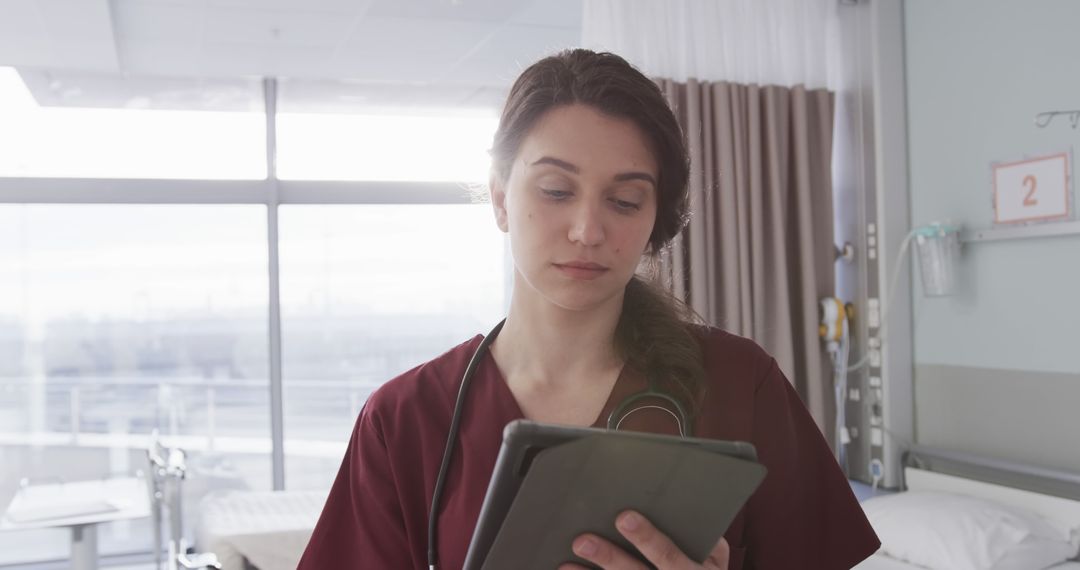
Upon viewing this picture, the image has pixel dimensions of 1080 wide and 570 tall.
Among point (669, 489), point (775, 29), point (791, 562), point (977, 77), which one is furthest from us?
point (775, 29)

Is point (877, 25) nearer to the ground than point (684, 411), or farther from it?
farther from it

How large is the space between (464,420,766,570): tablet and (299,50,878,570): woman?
208mm

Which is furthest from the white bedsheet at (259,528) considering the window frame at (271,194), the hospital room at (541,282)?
the window frame at (271,194)

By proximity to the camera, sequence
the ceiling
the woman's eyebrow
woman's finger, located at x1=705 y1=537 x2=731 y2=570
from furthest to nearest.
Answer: the ceiling → the woman's eyebrow → woman's finger, located at x1=705 y1=537 x2=731 y2=570

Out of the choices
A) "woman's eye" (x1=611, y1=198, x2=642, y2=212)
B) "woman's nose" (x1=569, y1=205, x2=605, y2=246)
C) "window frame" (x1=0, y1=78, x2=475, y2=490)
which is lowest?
"woman's nose" (x1=569, y1=205, x2=605, y2=246)

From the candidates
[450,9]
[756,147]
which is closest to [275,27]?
[450,9]

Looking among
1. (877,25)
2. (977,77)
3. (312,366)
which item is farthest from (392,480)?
(312,366)

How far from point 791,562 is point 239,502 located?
2745 mm

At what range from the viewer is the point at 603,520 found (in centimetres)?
82

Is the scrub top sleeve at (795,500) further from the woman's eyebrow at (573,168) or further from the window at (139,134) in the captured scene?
the window at (139,134)

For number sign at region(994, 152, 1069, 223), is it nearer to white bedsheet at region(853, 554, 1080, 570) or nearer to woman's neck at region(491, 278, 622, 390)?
white bedsheet at region(853, 554, 1080, 570)

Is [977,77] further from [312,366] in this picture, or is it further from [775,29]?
[312,366]

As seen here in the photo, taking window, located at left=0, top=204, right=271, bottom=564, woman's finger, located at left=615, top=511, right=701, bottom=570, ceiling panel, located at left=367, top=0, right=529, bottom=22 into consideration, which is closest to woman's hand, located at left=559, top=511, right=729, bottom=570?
woman's finger, located at left=615, top=511, right=701, bottom=570

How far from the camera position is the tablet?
753 mm
